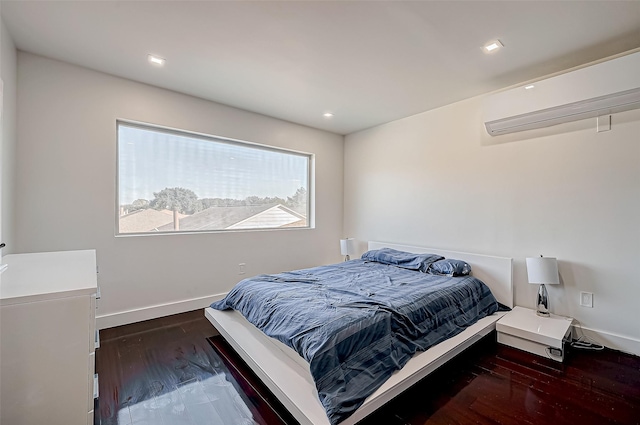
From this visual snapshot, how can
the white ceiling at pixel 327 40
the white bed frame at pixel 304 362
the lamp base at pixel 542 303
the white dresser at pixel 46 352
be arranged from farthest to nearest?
the lamp base at pixel 542 303 → the white ceiling at pixel 327 40 → the white bed frame at pixel 304 362 → the white dresser at pixel 46 352

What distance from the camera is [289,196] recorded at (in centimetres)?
470

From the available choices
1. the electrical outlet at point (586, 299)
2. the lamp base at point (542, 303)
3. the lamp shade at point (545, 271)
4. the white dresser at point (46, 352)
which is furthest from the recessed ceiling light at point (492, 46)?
the white dresser at point (46, 352)

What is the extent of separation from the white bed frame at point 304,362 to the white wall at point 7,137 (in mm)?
1790

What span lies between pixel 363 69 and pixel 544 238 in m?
2.53

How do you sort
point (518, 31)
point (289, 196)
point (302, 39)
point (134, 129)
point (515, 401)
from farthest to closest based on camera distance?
point (289, 196) → point (134, 129) → point (302, 39) → point (518, 31) → point (515, 401)

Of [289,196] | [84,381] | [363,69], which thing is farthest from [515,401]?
[289,196]

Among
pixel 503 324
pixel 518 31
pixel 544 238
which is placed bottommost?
pixel 503 324

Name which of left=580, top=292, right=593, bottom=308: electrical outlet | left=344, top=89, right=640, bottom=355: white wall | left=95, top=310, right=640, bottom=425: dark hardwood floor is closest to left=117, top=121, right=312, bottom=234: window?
left=95, top=310, right=640, bottom=425: dark hardwood floor

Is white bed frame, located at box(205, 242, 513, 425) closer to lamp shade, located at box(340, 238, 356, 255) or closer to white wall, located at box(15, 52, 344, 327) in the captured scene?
white wall, located at box(15, 52, 344, 327)

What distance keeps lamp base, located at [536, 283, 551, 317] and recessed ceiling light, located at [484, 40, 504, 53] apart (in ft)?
7.44

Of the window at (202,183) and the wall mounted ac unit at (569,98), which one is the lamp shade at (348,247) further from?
the wall mounted ac unit at (569,98)

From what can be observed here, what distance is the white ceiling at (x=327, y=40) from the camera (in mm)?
2006

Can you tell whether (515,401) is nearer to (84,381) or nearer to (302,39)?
(84,381)

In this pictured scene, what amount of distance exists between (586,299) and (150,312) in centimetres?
447
